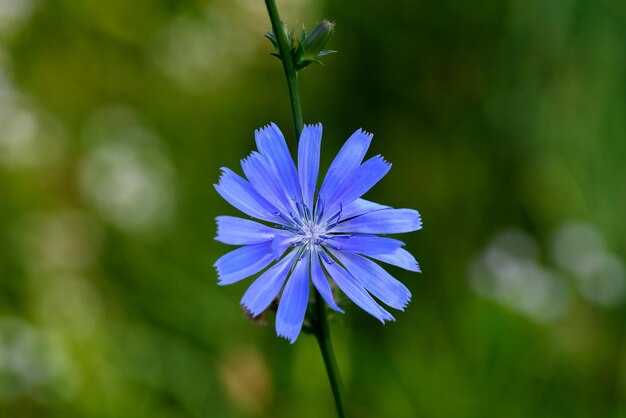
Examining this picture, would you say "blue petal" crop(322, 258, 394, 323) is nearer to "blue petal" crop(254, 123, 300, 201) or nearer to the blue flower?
the blue flower

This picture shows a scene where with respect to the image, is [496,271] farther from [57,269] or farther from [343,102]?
[57,269]

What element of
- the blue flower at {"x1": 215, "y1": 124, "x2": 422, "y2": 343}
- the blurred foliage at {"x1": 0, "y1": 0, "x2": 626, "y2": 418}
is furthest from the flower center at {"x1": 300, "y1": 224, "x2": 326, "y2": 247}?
the blurred foliage at {"x1": 0, "y1": 0, "x2": 626, "y2": 418}

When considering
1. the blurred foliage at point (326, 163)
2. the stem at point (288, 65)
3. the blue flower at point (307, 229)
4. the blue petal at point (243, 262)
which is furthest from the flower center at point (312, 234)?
the blurred foliage at point (326, 163)

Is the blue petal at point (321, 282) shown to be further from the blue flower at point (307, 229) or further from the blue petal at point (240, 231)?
the blue petal at point (240, 231)

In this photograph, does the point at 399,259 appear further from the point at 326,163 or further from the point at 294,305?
the point at 326,163

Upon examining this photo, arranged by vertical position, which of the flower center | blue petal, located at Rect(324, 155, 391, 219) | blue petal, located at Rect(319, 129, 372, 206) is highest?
blue petal, located at Rect(319, 129, 372, 206)

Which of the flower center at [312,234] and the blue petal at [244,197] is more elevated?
the blue petal at [244,197]
